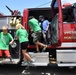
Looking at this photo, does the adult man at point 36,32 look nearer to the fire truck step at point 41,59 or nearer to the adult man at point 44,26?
the fire truck step at point 41,59

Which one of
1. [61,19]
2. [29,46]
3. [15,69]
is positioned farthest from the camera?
[15,69]

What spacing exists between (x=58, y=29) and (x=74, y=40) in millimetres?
634

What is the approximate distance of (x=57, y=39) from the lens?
852 centimetres

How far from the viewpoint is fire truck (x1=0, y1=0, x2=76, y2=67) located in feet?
27.8

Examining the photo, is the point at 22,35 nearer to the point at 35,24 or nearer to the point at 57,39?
the point at 35,24

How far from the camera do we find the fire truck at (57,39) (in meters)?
8.48

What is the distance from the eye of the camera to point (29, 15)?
9.61 m

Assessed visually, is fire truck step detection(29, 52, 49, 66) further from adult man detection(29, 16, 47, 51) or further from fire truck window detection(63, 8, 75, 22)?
fire truck window detection(63, 8, 75, 22)

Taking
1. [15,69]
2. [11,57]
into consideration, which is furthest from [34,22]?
[15,69]

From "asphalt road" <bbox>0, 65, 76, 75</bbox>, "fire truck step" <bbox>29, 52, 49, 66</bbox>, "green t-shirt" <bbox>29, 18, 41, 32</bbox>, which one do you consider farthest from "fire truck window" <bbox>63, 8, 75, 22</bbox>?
"asphalt road" <bbox>0, 65, 76, 75</bbox>

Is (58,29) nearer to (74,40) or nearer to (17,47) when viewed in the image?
(74,40)

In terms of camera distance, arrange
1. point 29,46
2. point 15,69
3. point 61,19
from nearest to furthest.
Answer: point 61,19, point 29,46, point 15,69

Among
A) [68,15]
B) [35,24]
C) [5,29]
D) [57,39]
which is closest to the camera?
[57,39]

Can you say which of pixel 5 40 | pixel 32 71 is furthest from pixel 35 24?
pixel 32 71
